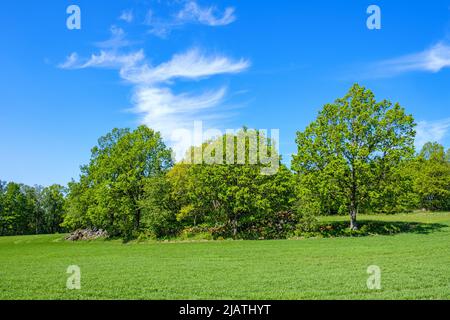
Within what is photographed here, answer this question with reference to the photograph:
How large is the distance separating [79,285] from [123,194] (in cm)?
3502

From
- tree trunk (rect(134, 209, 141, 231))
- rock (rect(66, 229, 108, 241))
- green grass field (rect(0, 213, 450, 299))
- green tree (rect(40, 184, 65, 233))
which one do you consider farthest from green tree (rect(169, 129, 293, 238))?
green tree (rect(40, 184, 65, 233))

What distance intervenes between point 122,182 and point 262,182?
57.7 feet

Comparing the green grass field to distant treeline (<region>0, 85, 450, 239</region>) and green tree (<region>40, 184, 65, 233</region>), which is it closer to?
distant treeline (<region>0, 85, 450, 239</region>)

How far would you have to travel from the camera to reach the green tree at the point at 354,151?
38.2 metres

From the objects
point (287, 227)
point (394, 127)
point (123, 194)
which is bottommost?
point (287, 227)

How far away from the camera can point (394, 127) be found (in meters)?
39.2

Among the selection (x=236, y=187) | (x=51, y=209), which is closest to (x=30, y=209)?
(x=51, y=209)

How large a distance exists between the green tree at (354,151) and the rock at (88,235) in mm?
27975

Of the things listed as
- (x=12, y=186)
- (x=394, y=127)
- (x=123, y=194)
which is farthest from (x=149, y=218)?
(x=12, y=186)

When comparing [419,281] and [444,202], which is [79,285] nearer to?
[419,281]

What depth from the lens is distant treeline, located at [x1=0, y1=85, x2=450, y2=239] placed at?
38.6 meters

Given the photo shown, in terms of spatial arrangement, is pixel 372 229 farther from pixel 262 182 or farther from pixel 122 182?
pixel 122 182

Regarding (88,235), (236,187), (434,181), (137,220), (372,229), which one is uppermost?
(434,181)

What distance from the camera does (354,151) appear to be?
38219mm
